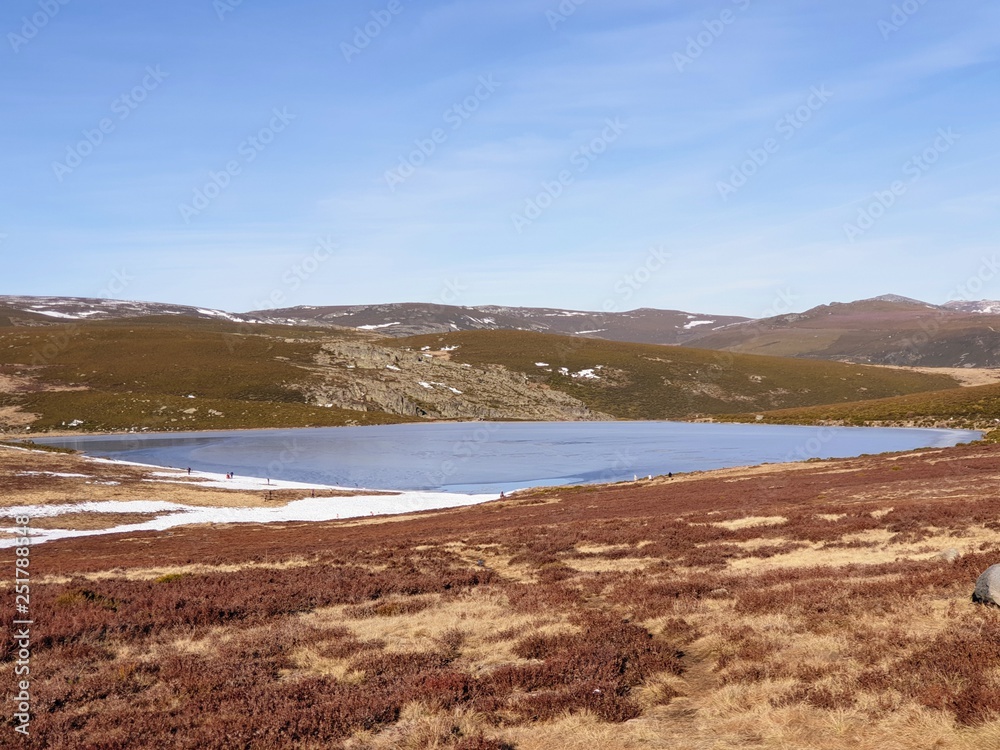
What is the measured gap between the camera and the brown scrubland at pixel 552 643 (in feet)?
31.7

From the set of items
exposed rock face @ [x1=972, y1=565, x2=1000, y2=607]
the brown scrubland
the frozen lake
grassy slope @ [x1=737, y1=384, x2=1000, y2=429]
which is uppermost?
Answer: exposed rock face @ [x1=972, y1=565, x2=1000, y2=607]

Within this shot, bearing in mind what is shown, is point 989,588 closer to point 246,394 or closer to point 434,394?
point 246,394

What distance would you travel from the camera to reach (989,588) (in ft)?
43.3

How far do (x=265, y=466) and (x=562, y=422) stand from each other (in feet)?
313

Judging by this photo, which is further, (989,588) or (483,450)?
(483,450)

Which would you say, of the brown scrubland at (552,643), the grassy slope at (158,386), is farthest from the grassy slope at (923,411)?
the brown scrubland at (552,643)

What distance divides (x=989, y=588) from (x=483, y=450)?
93.7 metres

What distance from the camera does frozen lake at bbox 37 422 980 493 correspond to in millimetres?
79812

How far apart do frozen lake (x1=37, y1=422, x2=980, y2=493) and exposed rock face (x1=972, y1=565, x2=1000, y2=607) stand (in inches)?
2235

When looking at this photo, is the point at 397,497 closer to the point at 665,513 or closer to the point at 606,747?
the point at 665,513

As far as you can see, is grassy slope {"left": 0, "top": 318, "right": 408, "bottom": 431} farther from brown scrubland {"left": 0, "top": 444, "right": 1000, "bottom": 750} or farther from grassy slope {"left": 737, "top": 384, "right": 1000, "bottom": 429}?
brown scrubland {"left": 0, "top": 444, "right": 1000, "bottom": 750}

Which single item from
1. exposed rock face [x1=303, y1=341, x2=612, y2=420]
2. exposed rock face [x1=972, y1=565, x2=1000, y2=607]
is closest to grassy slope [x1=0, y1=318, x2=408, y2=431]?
exposed rock face [x1=303, y1=341, x2=612, y2=420]

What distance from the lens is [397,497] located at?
6456 cm

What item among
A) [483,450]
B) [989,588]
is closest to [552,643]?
[989,588]
